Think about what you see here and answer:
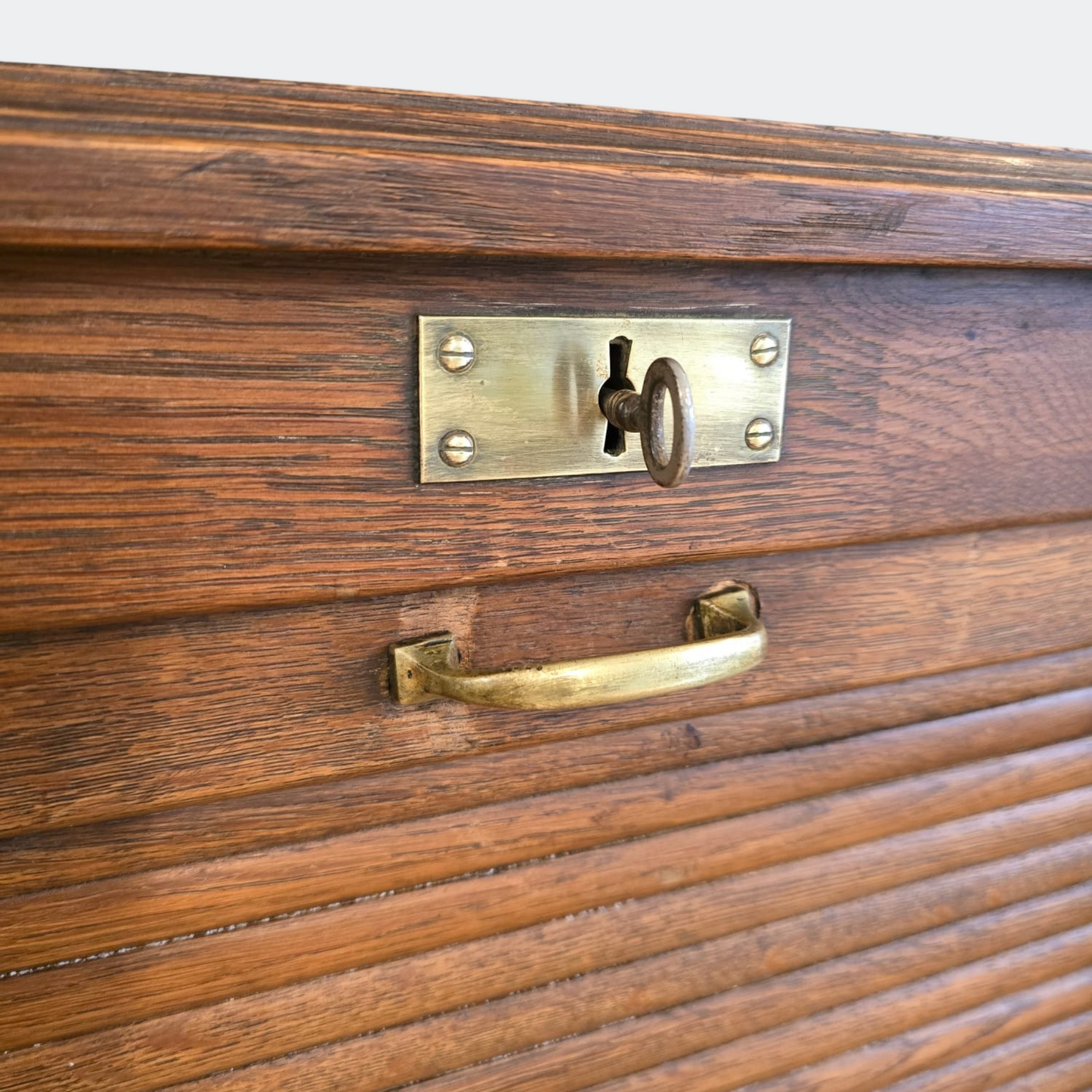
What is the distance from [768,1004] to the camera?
0.49 m

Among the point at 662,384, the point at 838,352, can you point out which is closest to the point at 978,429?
the point at 838,352

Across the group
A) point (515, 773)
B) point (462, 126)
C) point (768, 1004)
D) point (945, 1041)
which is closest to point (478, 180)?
point (462, 126)

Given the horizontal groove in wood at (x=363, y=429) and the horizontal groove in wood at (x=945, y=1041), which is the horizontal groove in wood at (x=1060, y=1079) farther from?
the horizontal groove in wood at (x=363, y=429)

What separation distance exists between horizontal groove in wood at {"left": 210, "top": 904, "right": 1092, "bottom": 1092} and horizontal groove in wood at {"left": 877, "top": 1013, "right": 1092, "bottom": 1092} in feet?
0.13

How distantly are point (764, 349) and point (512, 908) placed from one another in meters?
0.27

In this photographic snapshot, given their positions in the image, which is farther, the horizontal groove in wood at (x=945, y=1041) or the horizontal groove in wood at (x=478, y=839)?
the horizontal groove in wood at (x=945, y=1041)

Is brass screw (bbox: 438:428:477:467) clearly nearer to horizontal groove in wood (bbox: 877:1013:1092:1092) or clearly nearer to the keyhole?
the keyhole

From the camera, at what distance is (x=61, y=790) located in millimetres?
330

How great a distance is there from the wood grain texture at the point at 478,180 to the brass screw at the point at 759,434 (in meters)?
0.07

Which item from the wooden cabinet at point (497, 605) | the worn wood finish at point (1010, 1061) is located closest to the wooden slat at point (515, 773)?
the wooden cabinet at point (497, 605)

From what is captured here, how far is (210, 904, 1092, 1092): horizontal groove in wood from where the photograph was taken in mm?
404

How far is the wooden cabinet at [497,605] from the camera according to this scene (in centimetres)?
30

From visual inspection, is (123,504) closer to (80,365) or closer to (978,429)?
(80,365)

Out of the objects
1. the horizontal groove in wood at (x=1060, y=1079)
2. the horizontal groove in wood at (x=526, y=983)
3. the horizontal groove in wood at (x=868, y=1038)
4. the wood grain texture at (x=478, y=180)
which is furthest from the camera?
the horizontal groove in wood at (x=1060, y=1079)
